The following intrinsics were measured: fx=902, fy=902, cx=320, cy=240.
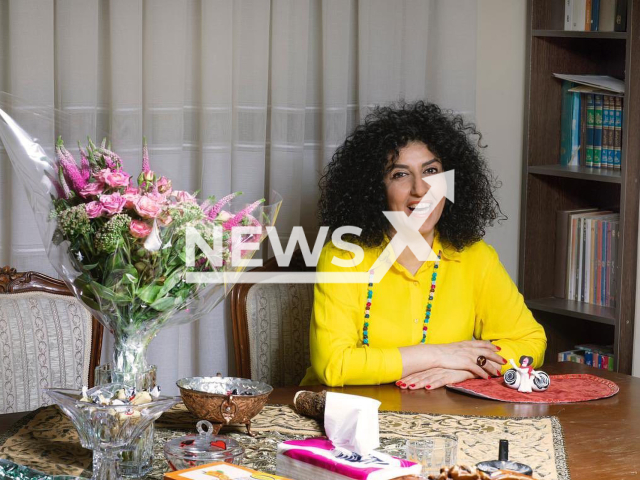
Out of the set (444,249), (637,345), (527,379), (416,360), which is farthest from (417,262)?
(637,345)

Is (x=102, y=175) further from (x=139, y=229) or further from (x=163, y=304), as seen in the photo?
(x=163, y=304)

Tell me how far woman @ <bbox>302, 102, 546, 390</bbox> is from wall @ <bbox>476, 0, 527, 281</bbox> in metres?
0.65

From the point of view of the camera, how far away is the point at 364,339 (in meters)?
2.30

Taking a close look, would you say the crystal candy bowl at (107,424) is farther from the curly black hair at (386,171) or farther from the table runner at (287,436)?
the curly black hair at (386,171)

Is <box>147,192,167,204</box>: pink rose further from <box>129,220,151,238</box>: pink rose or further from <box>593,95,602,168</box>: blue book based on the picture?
<box>593,95,602,168</box>: blue book

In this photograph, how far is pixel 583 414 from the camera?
72.6 inches

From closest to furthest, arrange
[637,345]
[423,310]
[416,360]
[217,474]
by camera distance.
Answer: [217,474]
[416,360]
[423,310]
[637,345]

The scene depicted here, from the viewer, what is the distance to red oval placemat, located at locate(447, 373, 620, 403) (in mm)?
1942

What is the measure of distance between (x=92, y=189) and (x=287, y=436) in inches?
22.7

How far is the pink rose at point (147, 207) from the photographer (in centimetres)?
144

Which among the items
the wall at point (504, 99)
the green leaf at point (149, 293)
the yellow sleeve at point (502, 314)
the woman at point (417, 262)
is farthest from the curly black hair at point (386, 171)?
the green leaf at point (149, 293)

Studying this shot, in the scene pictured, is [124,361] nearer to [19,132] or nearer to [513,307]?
[19,132]

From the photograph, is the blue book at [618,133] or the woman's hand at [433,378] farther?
the blue book at [618,133]

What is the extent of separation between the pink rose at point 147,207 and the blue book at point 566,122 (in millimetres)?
2082
